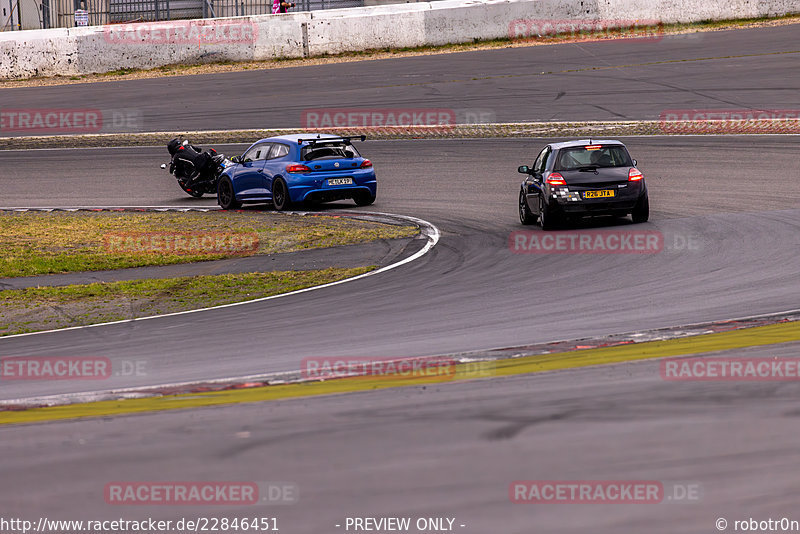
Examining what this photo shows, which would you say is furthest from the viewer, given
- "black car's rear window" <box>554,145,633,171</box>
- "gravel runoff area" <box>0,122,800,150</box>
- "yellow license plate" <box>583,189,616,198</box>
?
"gravel runoff area" <box>0,122,800,150</box>

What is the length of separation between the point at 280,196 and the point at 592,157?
6.55 metres

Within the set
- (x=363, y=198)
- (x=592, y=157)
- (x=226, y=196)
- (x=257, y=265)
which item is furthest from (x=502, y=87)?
(x=257, y=265)

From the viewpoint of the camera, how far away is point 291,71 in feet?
117

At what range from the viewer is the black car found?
1686 centimetres

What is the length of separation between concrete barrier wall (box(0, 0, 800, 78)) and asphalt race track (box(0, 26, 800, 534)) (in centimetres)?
1559

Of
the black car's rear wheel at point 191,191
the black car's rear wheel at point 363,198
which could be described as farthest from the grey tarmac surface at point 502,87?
the black car's rear wheel at point 363,198

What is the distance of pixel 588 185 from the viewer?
16.9m

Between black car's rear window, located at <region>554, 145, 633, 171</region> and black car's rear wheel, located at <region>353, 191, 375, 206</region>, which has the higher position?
black car's rear window, located at <region>554, 145, 633, 171</region>

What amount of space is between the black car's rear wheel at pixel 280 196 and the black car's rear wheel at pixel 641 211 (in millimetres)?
6834

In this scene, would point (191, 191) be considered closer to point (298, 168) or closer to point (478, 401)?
point (298, 168)

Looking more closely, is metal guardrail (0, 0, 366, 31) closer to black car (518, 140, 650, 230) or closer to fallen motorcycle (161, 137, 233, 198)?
fallen motorcycle (161, 137, 233, 198)

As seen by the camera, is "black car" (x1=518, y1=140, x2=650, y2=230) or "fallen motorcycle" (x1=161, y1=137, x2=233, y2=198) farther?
"fallen motorcycle" (x1=161, y1=137, x2=233, y2=198)

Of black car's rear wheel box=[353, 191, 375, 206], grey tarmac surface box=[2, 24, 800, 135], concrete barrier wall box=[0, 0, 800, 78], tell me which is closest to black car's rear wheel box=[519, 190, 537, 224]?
black car's rear wheel box=[353, 191, 375, 206]

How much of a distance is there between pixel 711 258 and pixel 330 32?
2546 centimetres
